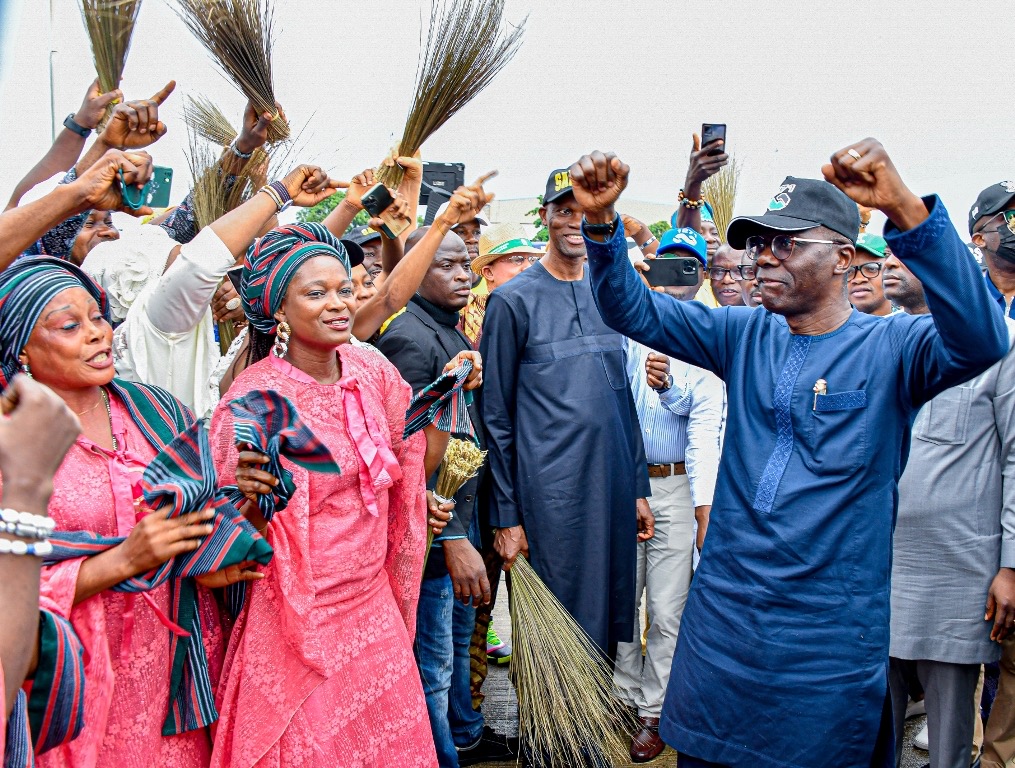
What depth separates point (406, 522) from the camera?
3.11 metres

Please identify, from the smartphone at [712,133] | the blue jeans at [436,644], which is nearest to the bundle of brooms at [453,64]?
the smartphone at [712,133]

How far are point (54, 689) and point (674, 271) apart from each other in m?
3.47

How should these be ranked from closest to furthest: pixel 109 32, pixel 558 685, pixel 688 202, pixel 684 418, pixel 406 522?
1. pixel 406 522
2. pixel 109 32
3. pixel 558 685
4. pixel 684 418
5. pixel 688 202

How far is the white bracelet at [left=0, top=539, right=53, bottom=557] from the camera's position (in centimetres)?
137

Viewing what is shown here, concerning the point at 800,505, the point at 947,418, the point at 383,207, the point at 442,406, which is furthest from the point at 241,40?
the point at 947,418

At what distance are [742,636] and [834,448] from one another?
2.02 ft

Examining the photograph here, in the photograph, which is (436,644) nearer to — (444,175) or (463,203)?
(463,203)

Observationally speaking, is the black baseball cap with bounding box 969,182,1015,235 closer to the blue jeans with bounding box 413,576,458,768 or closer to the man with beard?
the man with beard

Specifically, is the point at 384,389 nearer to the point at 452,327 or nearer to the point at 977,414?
the point at 452,327

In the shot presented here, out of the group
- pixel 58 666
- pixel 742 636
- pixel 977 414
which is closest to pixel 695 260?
pixel 977 414

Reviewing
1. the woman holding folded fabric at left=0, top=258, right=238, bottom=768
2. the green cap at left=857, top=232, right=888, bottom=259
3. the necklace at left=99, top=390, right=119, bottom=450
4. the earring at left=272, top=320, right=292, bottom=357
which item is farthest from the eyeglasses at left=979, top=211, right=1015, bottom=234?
the necklace at left=99, top=390, right=119, bottom=450

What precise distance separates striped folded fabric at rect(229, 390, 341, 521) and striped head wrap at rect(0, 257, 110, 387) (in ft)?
1.77

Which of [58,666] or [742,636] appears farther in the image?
[742,636]

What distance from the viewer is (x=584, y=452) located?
4.07m
